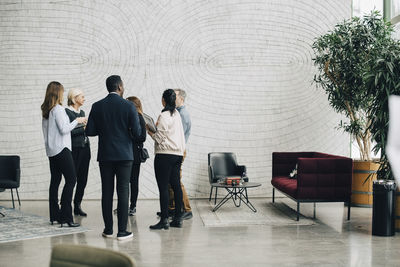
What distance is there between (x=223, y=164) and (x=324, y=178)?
197 cm

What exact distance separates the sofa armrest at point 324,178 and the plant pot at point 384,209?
0.76 metres

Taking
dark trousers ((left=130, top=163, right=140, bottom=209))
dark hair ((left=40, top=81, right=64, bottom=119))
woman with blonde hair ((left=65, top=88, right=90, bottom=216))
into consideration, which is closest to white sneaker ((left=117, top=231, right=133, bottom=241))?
dark trousers ((left=130, top=163, right=140, bottom=209))

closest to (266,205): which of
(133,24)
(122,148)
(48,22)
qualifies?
(122,148)

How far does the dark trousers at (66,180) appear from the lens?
4.91m

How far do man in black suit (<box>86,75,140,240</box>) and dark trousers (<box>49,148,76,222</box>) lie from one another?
2.09 ft

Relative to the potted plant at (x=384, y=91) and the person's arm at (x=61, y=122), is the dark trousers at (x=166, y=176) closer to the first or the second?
the person's arm at (x=61, y=122)

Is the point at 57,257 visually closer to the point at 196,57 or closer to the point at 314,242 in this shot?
the point at 314,242

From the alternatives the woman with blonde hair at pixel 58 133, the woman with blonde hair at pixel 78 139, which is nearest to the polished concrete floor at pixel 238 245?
the woman with blonde hair at pixel 78 139

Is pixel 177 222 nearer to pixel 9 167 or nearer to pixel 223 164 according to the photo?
pixel 223 164

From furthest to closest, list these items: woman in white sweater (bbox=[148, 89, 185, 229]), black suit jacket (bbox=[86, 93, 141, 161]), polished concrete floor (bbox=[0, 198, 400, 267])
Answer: woman in white sweater (bbox=[148, 89, 185, 229]), black suit jacket (bbox=[86, 93, 141, 161]), polished concrete floor (bbox=[0, 198, 400, 267])

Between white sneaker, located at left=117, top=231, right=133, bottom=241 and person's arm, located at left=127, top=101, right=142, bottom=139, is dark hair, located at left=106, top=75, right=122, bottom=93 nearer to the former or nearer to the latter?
person's arm, located at left=127, top=101, right=142, bottom=139

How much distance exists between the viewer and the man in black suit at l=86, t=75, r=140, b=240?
4.37 meters

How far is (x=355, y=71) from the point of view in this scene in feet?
21.3

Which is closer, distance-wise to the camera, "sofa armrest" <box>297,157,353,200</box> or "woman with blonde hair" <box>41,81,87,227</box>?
"woman with blonde hair" <box>41,81,87,227</box>
